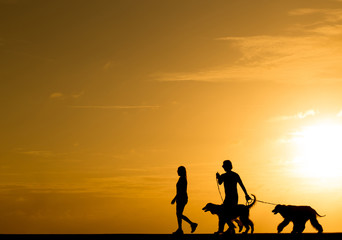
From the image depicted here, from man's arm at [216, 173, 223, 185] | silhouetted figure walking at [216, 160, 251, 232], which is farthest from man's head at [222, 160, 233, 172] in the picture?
man's arm at [216, 173, 223, 185]

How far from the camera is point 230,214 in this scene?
66.2 ft

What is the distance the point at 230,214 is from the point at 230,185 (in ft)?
3.16

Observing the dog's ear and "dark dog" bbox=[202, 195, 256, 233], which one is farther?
the dog's ear

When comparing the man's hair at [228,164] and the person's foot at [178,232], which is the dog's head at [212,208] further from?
the man's hair at [228,164]

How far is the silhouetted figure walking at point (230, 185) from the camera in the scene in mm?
20062

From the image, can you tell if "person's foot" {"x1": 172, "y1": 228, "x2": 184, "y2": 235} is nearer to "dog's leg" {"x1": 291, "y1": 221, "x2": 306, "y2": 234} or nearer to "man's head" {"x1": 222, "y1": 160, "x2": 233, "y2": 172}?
"man's head" {"x1": 222, "y1": 160, "x2": 233, "y2": 172}

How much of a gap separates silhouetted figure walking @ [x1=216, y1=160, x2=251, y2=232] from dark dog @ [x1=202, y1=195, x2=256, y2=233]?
88 mm

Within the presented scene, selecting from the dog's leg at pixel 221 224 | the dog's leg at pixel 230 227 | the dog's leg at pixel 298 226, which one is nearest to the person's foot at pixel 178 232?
the dog's leg at pixel 221 224

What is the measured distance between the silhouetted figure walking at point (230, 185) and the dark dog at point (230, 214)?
88 mm

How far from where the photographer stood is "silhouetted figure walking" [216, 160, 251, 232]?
2006 centimetres
